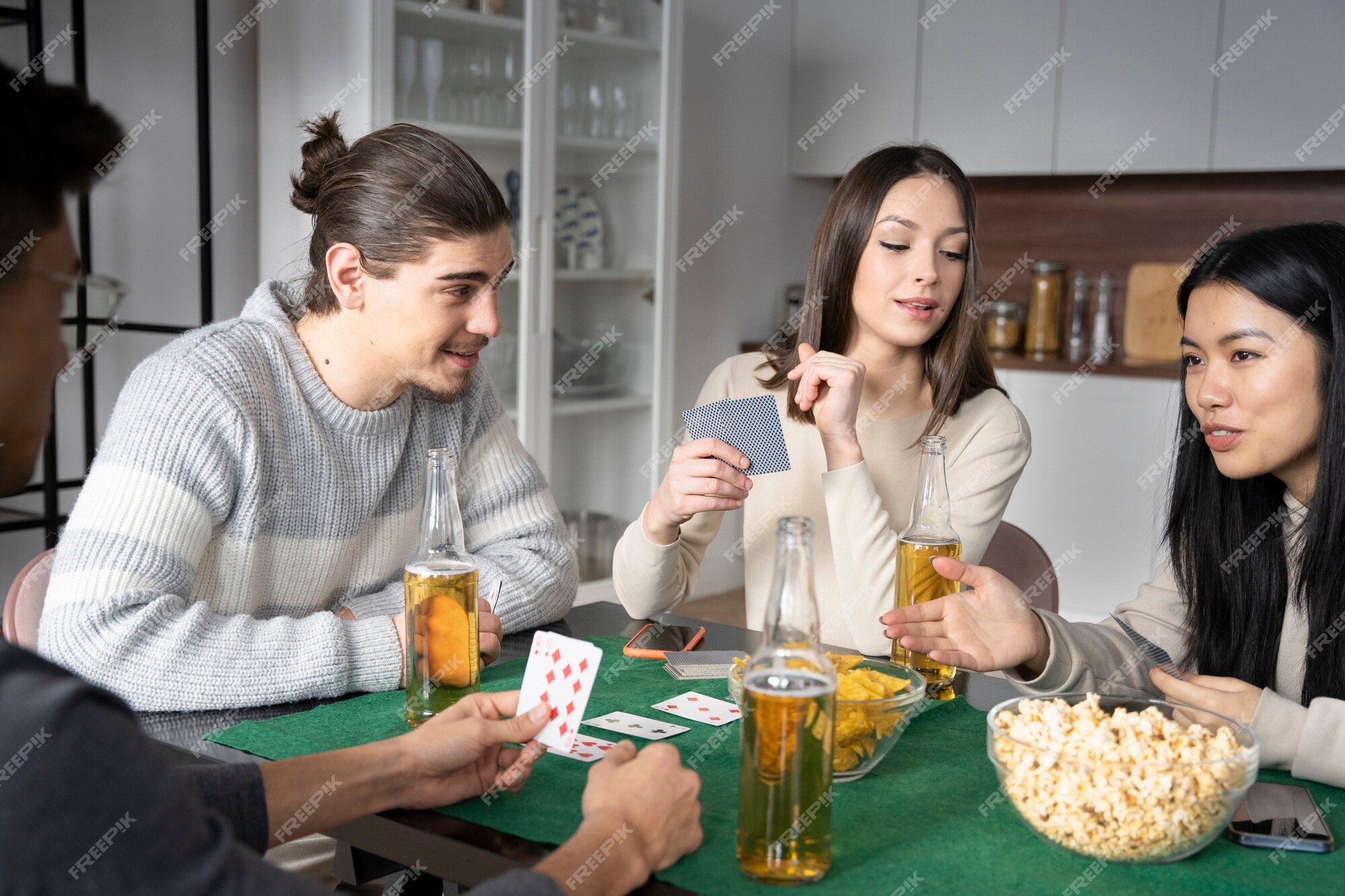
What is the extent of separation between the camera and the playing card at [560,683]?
3.55ft

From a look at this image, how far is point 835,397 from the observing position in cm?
175

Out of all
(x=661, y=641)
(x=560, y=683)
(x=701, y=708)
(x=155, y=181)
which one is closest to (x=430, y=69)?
(x=155, y=181)

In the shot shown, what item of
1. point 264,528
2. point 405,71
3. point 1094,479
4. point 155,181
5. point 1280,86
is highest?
point 1280,86

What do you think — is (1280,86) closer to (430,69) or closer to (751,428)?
(430,69)

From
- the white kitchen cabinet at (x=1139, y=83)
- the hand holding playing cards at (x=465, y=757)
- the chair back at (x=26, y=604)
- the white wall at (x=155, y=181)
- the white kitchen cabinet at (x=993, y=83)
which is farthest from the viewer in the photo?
the white kitchen cabinet at (x=993, y=83)

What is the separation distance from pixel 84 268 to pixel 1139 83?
3291 millimetres

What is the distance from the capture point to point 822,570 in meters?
1.98

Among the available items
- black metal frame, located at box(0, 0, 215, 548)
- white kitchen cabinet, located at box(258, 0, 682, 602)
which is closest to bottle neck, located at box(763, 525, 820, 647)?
black metal frame, located at box(0, 0, 215, 548)

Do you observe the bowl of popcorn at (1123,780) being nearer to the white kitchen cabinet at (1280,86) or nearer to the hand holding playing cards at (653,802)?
the hand holding playing cards at (653,802)

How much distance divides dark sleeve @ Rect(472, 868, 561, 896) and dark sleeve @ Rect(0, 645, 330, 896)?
0.58 feet

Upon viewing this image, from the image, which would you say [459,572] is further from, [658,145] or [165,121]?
[658,145]

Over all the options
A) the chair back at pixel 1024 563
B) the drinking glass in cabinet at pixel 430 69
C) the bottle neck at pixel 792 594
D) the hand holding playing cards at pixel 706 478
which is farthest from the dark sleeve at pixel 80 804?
the drinking glass in cabinet at pixel 430 69

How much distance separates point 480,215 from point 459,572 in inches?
24.1

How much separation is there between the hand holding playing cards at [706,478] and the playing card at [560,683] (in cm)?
51
